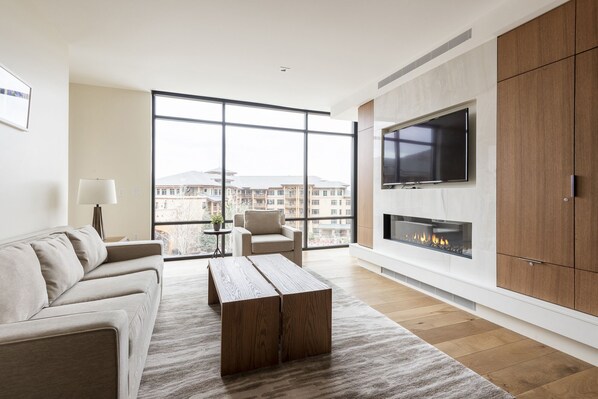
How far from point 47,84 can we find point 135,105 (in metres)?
1.91

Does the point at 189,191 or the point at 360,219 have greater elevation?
the point at 189,191

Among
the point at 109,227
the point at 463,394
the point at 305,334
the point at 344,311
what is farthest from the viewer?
the point at 109,227

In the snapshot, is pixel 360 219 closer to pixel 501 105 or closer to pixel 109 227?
pixel 501 105

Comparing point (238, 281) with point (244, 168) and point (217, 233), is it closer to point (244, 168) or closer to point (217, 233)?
point (217, 233)

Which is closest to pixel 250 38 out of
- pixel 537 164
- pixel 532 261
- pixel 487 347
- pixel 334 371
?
pixel 537 164

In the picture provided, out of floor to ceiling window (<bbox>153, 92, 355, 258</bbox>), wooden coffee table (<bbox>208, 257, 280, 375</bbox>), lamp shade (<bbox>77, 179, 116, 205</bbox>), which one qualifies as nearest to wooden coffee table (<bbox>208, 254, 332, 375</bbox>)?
wooden coffee table (<bbox>208, 257, 280, 375</bbox>)

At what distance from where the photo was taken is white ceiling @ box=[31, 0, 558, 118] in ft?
8.54

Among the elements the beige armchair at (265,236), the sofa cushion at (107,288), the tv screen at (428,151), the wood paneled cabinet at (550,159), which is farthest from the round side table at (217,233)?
the wood paneled cabinet at (550,159)

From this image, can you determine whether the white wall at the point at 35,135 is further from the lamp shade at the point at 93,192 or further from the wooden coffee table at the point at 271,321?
the wooden coffee table at the point at 271,321

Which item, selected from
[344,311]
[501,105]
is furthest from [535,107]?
[344,311]

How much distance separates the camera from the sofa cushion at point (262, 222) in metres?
4.47

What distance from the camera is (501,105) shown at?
2547mm

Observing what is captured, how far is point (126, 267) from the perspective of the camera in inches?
98.2

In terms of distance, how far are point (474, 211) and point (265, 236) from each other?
2706 millimetres
